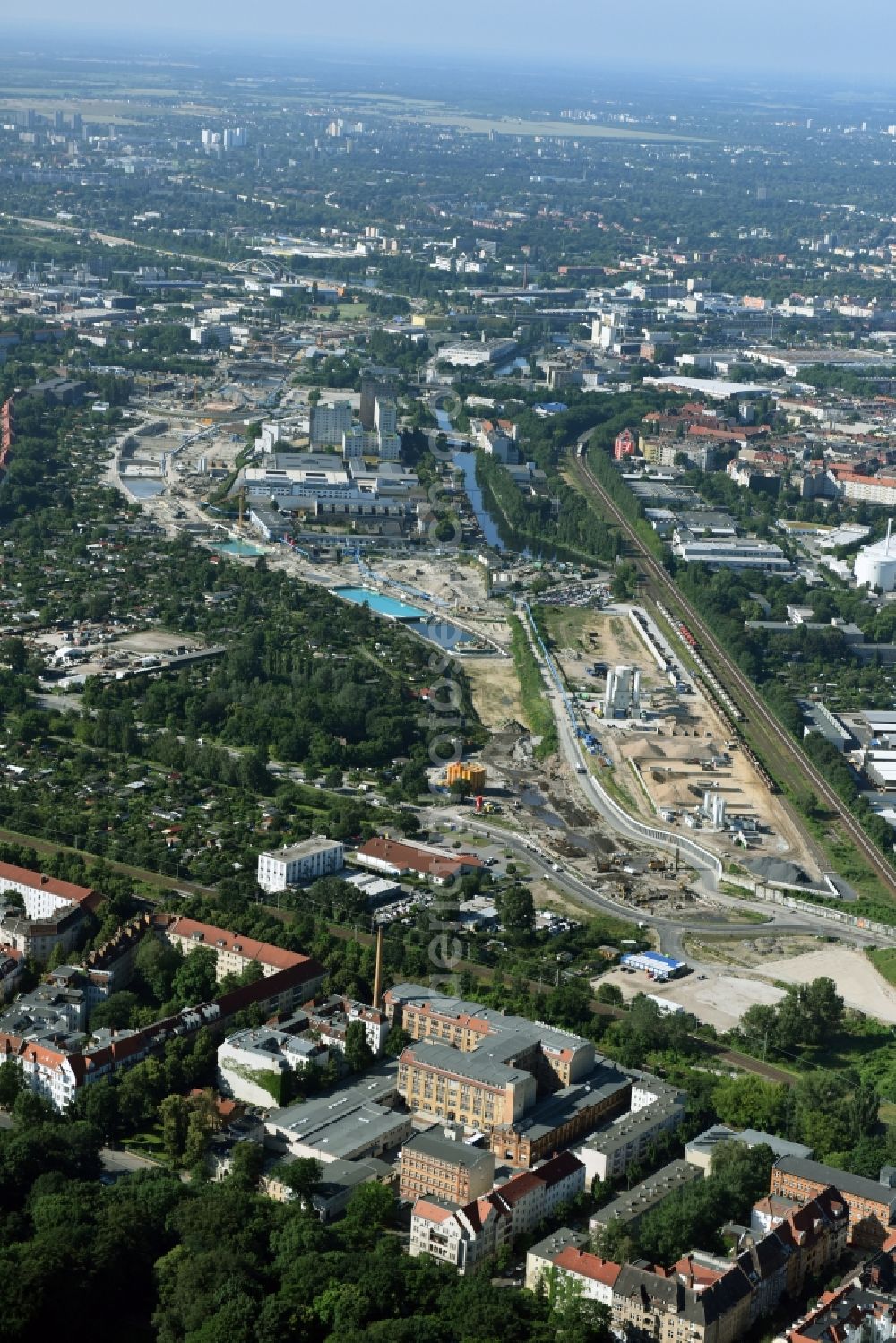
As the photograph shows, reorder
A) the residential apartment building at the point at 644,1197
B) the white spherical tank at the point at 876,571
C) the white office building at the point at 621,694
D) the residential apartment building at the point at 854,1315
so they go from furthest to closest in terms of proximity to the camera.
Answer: the white spherical tank at the point at 876,571 < the white office building at the point at 621,694 < the residential apartment building at the point at 644,1197 < the residential apartment building at the point at 854,1315

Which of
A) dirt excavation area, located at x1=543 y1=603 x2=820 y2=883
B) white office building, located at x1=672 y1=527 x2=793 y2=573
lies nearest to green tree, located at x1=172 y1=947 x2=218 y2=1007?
dirt excavation area, located at x1=543 y1=603 x2=820 y2=883

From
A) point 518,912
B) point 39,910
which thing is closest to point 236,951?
point 39,910

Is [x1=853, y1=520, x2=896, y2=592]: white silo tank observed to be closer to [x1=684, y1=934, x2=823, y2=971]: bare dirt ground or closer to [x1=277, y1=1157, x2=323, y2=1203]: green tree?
[x1=684, y1=934, x2=823, y2=971]: bare dirt ground

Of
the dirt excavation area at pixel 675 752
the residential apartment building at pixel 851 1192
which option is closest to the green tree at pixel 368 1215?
the residential apartment building at pixel 851 1192

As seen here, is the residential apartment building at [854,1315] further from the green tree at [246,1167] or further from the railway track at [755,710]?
the railway track at [755,710]

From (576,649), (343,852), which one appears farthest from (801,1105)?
(576,649)

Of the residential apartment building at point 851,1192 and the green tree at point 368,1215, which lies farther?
the residential apartment building at point 851,1192
